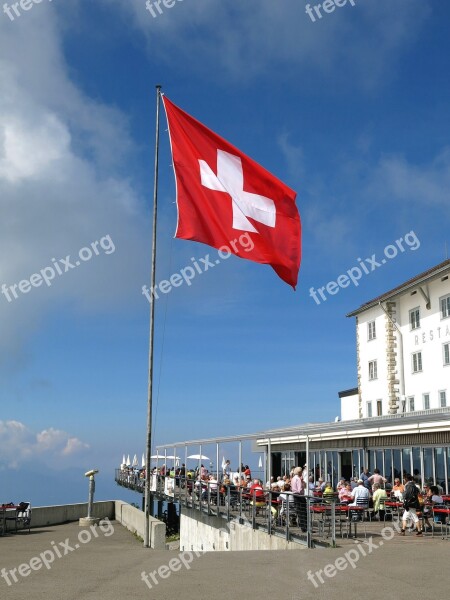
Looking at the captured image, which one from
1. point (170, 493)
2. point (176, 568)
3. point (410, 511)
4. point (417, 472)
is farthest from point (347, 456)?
point (176, 568)

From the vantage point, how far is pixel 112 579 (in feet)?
35.4

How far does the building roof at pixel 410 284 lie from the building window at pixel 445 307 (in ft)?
4.19

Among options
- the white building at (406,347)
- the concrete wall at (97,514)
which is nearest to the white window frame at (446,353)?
the white building at (406,347)

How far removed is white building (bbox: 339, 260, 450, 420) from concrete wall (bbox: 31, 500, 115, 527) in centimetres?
1699

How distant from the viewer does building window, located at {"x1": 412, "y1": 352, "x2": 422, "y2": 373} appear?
131ft

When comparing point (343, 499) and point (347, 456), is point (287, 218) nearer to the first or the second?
point (343, 499)

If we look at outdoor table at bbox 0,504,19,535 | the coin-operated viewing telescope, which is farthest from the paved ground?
the coin-operated viewing telescope

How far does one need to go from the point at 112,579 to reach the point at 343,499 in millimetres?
11646

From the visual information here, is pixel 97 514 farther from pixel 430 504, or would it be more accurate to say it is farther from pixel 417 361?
pixel 417 361

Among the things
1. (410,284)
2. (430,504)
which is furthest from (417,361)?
(430,504)

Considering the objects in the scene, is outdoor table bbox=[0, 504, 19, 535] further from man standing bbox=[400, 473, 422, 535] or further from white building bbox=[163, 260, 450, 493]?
man standing bbox=[400, 473, 422, 535]

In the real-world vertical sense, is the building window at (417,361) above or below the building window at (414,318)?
below

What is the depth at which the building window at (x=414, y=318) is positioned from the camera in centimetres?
3994

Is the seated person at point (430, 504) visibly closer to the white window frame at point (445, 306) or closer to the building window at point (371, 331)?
the white window frame at point (445, 306)
